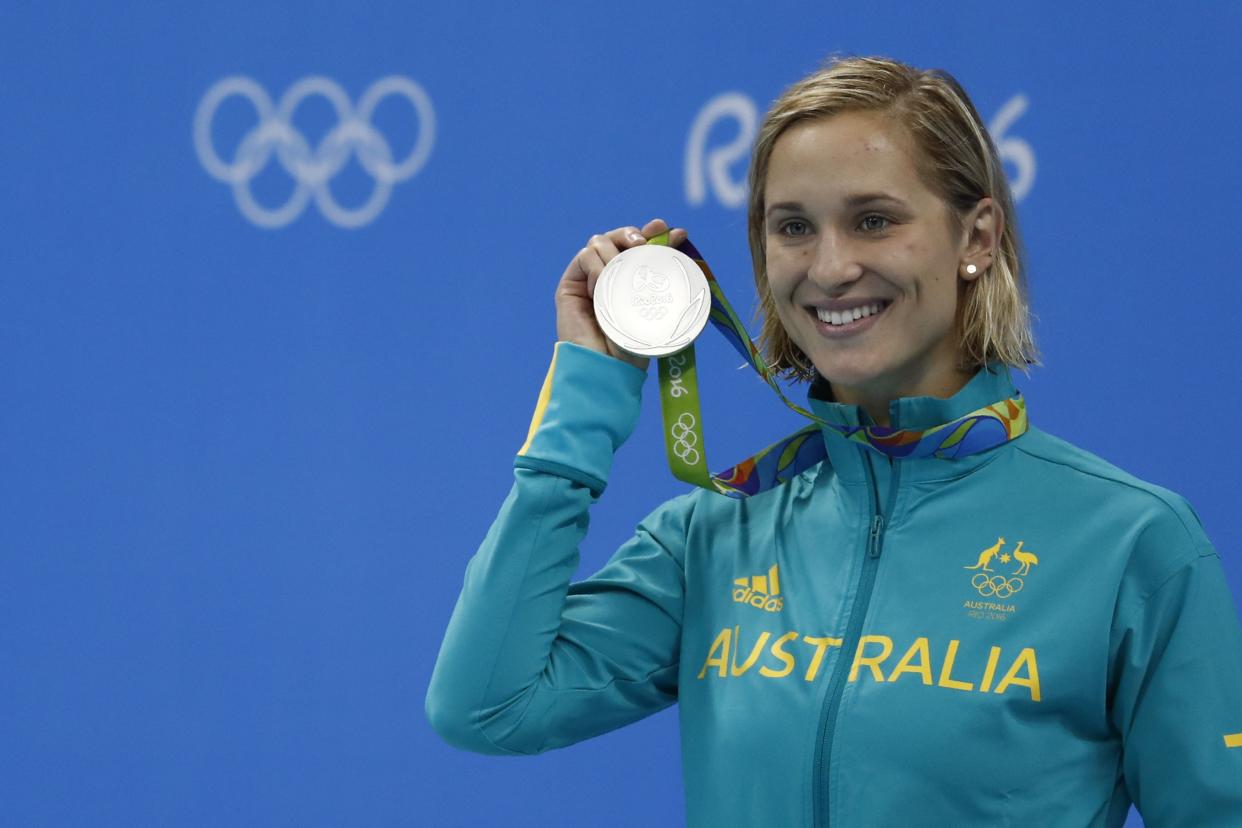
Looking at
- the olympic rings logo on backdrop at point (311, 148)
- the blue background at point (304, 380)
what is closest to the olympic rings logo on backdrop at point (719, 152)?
the blue background at point (304, 380)

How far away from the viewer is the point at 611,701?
122 cm

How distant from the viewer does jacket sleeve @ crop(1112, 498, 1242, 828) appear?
998mm

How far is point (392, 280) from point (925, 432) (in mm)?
1272

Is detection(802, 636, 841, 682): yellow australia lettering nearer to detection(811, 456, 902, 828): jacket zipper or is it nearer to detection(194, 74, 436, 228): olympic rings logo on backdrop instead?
detection(811, 456, 902, 828): jacket zipper

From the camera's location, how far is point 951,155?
1.11 m

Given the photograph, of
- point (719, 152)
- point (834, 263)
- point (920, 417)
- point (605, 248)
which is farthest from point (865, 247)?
point (719, 152)

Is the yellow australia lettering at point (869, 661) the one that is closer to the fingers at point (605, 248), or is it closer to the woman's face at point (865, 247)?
the woman's face at point (865, 247)

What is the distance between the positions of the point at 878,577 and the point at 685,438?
0.23 meters

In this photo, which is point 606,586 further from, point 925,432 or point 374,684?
point 374,684

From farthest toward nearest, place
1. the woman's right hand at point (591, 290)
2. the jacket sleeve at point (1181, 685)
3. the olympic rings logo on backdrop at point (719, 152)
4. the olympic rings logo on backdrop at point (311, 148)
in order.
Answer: the olympic rings logo on backdrop at point (311, 148) → the olympic rings logo on backdrop at point (719, 152) → the woman's right hand at point (591, 290) → the jacket sleeve at point (1181, 685)

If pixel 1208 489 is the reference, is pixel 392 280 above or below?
above

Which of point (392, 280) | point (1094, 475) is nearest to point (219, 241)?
point (392, 280)

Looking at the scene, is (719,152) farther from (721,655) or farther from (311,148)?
(721,655)

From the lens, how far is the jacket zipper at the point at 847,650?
3.43 ft
